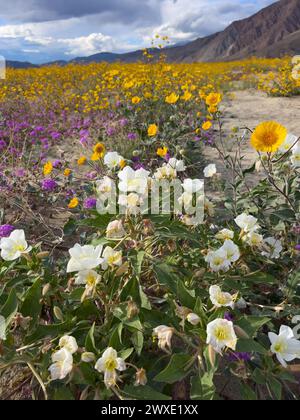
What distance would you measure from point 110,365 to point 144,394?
143mm

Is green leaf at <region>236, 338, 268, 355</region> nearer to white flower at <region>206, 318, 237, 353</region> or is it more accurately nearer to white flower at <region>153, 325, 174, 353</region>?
white flower at <region>206, 318, 237, 353</region>

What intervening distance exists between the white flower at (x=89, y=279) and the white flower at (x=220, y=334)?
1.38ft

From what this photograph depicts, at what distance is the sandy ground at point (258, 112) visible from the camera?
593 centimetres

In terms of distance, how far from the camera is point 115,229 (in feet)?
5.00

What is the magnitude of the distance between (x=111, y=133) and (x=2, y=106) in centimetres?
319

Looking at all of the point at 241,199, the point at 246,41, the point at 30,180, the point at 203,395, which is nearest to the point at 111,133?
the point at 30,180

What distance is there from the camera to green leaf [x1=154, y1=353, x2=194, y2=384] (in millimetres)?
1224

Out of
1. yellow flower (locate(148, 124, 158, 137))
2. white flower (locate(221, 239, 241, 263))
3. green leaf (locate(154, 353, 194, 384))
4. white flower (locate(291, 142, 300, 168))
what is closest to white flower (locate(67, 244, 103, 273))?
green leaf (locate(154, 353, 194, 384))

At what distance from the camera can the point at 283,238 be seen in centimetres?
206

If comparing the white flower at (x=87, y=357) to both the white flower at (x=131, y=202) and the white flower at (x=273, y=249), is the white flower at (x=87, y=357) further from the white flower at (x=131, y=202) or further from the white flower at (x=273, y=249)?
the white flower at (x=273, y=249)

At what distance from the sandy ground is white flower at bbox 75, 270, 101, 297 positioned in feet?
11.4

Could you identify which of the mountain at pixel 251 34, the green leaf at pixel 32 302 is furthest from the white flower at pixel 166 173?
the mountain at pixel 251 34

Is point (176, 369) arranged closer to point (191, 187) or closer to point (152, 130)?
point (191, 187)
